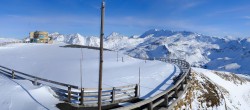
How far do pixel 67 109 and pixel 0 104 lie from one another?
4299 mm

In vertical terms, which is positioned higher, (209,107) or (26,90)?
(26,90)

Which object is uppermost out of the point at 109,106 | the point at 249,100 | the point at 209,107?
the point at 109,106

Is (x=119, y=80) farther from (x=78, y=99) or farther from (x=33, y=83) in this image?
(x=78, y=99)

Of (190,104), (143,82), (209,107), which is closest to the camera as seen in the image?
(143,82)

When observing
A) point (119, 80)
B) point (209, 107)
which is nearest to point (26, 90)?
point (119, 80)

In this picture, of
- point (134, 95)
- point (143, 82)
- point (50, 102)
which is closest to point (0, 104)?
point (50, 102)

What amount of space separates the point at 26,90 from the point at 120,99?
7.15 metres

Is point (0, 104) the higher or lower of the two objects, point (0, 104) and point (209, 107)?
the higher

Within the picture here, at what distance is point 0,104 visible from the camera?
59.2 ft

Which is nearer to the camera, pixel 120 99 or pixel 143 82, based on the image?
pixel 120 99

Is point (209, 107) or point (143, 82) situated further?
point (209, 107)

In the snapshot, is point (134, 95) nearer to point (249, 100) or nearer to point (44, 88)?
point (44, 88)

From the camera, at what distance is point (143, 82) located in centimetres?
3297

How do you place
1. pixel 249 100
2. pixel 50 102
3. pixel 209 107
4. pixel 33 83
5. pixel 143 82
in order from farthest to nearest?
pixel 249 100, pixel 209 107, pixel 143 82, pixel 33 83, pixel 50 102
